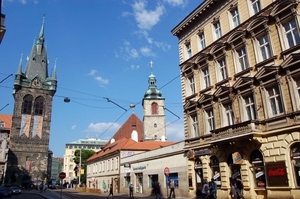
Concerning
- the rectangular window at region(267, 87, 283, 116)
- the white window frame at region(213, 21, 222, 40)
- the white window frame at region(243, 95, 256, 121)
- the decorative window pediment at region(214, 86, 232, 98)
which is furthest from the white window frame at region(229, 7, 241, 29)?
the rectangular window at region(267, 87, 283, 116)

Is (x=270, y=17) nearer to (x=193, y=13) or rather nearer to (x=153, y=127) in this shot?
(x=193, y=13)

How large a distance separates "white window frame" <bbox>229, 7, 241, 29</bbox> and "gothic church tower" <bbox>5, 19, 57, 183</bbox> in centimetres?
6700

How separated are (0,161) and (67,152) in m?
75.7

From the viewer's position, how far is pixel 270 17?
1655 centimetres

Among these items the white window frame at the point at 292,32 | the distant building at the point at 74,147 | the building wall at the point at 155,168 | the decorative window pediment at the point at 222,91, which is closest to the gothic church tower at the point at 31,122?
the building wall at the point at 155,168

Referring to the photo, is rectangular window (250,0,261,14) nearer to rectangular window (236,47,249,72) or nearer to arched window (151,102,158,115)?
rectangular window (236,47,249,72)

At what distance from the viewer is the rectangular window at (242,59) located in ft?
60.5

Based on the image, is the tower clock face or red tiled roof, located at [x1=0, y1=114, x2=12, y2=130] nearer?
the tower clock face

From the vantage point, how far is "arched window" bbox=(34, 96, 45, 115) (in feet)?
261

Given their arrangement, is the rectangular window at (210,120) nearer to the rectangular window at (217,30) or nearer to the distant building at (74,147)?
the rectangular window at (217,30)

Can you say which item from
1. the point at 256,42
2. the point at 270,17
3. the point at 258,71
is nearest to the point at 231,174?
the point at 258,71

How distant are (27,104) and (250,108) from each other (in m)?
73.7

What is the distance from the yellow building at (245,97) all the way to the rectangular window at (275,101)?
6 centimetres

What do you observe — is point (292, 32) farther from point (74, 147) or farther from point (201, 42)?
point (74, 147)
